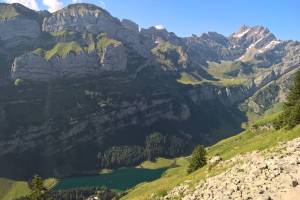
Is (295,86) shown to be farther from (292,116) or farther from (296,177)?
(296,177)

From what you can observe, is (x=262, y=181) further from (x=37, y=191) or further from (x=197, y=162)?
(x=37, y=191)

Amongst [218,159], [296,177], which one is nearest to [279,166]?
[296,177]

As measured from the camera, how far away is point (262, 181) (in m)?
52.3

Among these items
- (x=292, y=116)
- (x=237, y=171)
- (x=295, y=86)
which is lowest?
(x=237, y=171)

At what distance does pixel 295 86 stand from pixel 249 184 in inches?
2749

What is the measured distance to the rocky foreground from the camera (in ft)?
163

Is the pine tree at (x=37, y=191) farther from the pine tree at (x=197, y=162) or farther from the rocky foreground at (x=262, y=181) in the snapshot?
the rocky foreground at (x=262, y=181)

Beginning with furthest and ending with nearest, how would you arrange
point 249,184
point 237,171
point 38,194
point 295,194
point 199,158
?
point 199,158 < point 38,194 < point 237,171 < point 249,184 < point 295,194

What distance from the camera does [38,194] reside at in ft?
369

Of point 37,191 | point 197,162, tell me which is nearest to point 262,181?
point 197,162

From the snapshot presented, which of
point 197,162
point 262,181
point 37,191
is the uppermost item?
point 197,162

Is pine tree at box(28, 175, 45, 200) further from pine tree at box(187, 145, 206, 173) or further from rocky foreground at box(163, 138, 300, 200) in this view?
rocky foreground at box(163, 138, 300, 200)

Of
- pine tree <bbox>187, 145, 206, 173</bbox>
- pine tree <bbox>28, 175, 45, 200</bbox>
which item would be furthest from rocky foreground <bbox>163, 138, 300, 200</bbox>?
pine tree <bbox>28, 175, 45, 200</bbox>

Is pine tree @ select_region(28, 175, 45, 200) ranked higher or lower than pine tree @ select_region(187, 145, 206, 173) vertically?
lower
